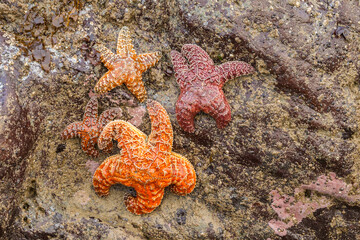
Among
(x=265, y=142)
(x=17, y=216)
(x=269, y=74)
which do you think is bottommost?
(x=17, y=216)

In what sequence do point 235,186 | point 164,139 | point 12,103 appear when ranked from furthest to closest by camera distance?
point 235,186, point 164,139, point 12,103

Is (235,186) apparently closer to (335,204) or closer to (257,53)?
(335,204)

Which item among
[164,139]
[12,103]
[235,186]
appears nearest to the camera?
[12,103]

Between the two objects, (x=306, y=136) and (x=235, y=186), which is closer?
(x=306, y=136)

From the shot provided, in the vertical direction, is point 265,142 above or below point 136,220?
above

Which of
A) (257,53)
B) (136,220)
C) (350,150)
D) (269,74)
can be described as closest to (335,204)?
(350,150)

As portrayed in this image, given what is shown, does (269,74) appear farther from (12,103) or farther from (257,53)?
(12,103)
